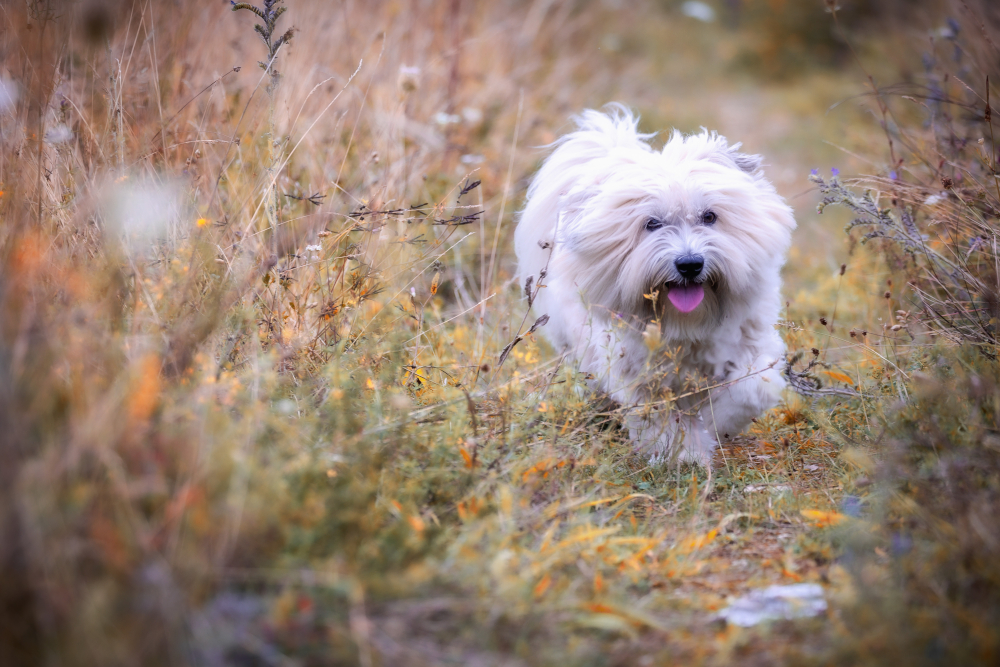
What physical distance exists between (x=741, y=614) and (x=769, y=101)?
10553 mm

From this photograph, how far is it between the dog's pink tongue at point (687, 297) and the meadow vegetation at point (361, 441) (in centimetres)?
47

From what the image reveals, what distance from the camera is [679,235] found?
3.02 m

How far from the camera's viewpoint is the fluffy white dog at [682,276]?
298 centimetres

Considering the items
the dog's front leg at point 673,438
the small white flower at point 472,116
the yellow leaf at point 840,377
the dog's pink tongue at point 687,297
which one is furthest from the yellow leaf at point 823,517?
the small white flower at point 472,116

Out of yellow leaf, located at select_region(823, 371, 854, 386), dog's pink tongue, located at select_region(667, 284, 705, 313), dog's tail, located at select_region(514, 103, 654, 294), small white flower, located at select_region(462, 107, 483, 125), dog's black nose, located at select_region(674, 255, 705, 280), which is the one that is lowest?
yellow leaf, located at select_region(823, 371, 854, 386)

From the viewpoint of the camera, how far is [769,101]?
11148 millimetres

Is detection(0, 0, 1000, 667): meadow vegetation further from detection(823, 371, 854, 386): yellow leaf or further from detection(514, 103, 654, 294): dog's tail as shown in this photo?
detection(514, 103, 654, 294): dog's tail

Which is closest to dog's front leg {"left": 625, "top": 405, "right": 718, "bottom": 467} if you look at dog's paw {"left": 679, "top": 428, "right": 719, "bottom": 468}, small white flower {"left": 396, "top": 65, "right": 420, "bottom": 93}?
dog's paw {"left": 679, "top": 428, "right": 719, "bottom": 468}

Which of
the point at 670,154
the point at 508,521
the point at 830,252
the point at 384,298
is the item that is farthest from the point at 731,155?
the point at 830,252

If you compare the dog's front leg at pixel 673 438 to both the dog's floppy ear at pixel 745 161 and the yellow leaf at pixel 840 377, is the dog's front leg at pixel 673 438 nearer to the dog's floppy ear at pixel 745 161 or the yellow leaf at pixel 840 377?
the yellow leaf at pixel 840 377

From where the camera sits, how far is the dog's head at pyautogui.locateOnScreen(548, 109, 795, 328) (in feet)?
9.77

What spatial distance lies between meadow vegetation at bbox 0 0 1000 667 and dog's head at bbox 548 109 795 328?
1.02 ft

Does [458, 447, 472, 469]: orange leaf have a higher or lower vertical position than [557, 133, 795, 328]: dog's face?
lower

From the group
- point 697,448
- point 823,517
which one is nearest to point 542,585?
point 823,517
